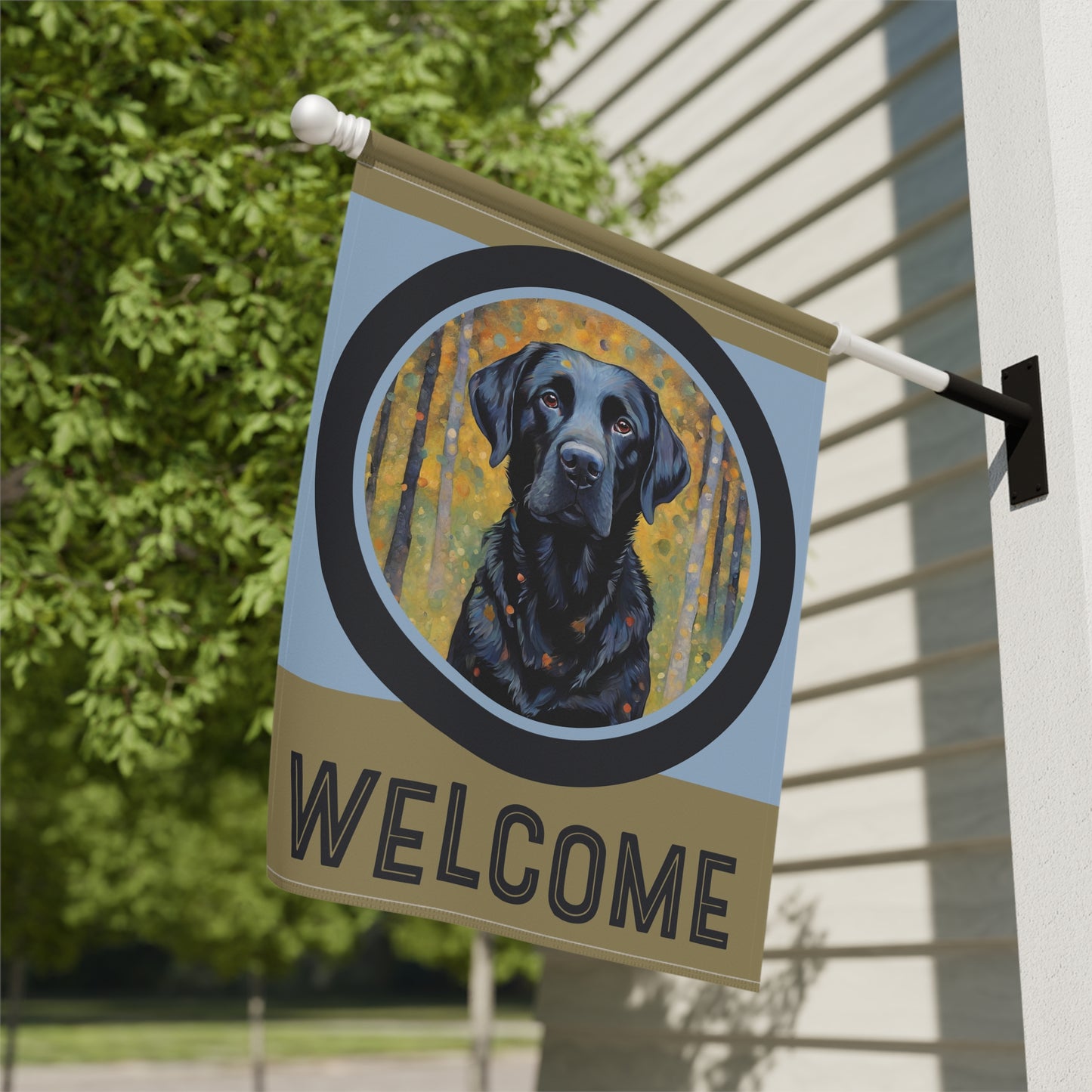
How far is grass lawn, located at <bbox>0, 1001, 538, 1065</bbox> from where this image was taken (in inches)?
1019

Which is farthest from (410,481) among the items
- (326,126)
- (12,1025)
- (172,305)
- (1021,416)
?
(12,1025)

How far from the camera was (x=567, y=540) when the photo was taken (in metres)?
2.68

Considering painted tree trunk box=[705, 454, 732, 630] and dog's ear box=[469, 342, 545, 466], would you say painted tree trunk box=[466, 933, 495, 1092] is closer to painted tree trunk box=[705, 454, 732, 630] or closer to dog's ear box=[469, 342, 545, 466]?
painted tree trunk box=[705, 454, 732, 630]

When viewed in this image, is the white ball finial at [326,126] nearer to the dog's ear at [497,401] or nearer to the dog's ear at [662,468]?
the dog's ear at [497,401]

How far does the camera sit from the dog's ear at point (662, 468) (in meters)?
2.80

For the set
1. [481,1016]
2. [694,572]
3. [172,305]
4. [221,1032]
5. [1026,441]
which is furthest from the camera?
Answer: [221,1032]

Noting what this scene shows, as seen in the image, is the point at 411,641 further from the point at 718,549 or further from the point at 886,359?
the point at 886,359

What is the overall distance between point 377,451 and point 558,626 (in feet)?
1.80

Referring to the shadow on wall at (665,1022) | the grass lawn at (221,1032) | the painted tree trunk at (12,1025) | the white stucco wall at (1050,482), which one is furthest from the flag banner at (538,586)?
the grass lawn at (221,1032)

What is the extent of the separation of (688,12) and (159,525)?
4.18m

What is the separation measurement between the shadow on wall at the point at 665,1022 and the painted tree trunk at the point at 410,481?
364cm

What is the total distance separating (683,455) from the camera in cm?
287

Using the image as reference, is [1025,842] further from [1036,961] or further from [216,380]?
[216,380]

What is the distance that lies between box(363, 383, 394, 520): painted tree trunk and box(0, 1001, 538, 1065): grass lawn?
25.0 meters
